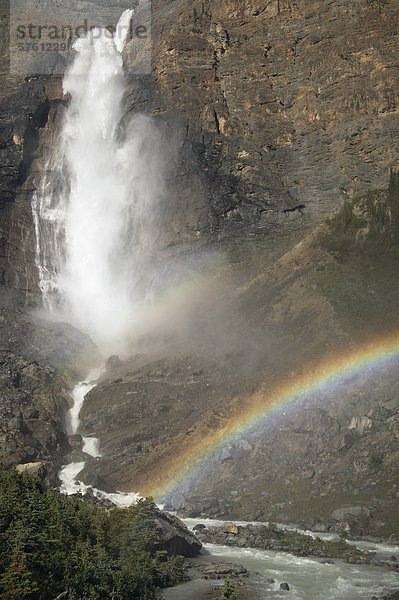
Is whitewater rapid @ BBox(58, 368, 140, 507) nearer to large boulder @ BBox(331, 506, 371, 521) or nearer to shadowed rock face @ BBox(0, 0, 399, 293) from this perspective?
large boulder @ BBox(331, 506, 371, 521)

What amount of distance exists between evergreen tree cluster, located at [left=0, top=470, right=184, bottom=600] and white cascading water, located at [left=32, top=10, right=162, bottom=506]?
55.3 metres

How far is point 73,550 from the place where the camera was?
29719 mm

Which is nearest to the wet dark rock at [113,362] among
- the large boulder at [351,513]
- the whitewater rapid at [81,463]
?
the whitewater rapid at [81,463]

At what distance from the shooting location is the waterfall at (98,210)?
9769 centimetres

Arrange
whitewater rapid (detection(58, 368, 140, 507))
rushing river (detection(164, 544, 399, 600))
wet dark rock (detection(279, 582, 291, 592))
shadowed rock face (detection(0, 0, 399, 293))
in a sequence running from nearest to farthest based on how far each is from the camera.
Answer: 1. rushing river (detection(164, 544, 399, 600))
2. wet dark rock (detection(279, 582, 291, 592))
3. whitewater rapid (detection(58, 368, 140, 507))
4. shadowed rock face (detection(0, 0, 399, 293))

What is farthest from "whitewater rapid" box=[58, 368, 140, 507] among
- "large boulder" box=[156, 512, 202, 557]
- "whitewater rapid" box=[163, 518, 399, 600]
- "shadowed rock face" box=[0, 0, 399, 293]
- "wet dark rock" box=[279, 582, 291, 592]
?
"shadowed rock face" box=[0, 0, 399, 293]

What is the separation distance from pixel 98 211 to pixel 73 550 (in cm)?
7807

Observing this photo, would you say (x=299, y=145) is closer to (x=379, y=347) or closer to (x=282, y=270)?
(x=282, y=270)

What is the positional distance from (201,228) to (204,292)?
11.2 meters

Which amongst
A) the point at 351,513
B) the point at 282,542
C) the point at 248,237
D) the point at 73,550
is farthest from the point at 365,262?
the point at 73,550

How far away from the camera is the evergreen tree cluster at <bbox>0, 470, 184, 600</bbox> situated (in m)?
25.9

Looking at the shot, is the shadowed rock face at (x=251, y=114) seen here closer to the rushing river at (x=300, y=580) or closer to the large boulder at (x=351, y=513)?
the large boulder at (x=351, y=513)

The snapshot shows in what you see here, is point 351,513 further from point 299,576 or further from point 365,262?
point 365,262

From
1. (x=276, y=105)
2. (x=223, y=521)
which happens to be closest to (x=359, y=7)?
(x=276, y=105)
